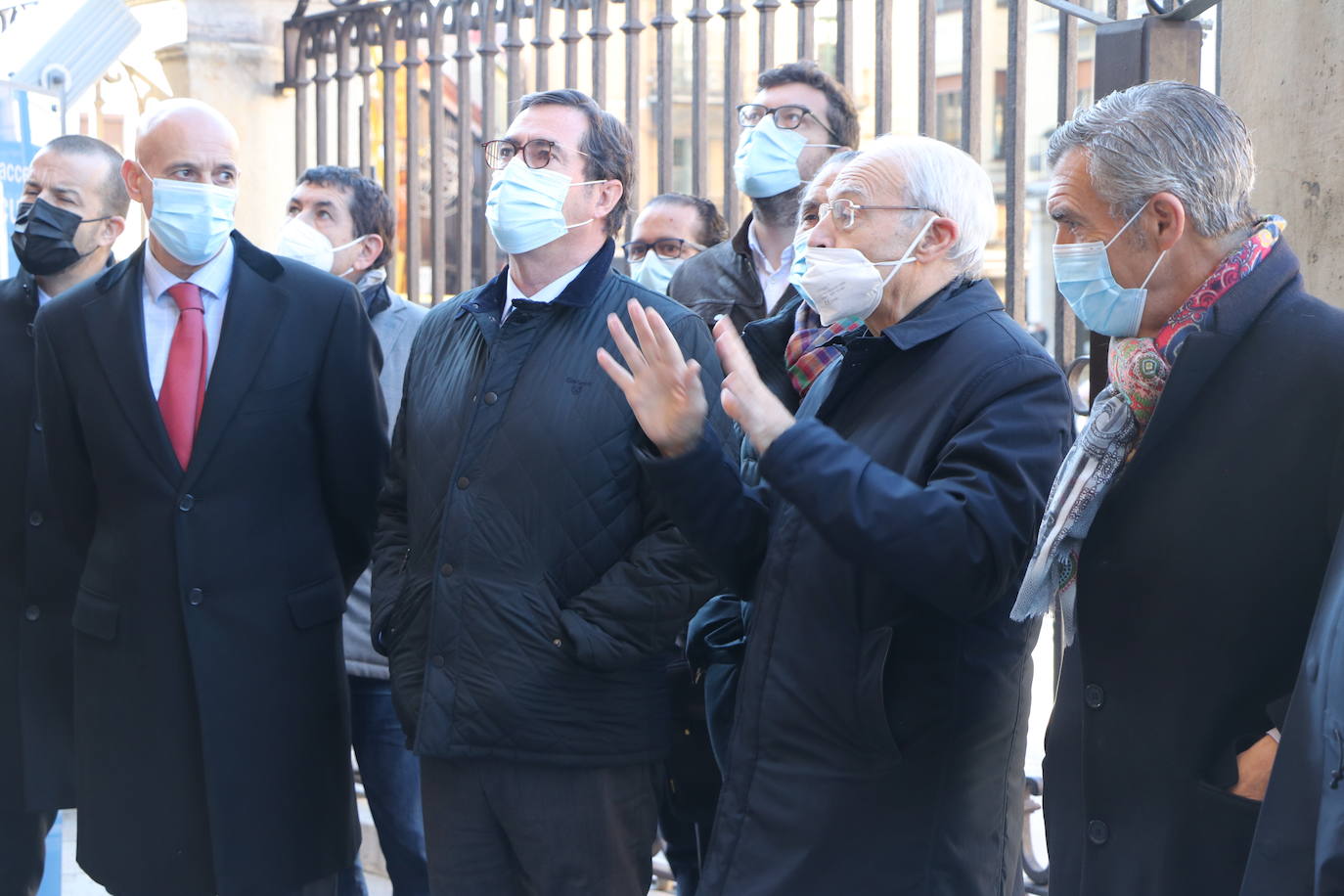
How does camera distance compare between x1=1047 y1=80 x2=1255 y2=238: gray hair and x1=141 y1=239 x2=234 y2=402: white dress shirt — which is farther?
x1=141 y1=239 x2=234 y2=402: white dress shirt

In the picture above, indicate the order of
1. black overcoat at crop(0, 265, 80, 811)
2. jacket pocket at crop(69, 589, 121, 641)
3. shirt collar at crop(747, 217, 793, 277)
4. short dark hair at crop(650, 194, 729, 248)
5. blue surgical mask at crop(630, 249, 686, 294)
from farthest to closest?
short dark hair at crop(650, 194, 729, 248), blue surgical mask at crop(630, 249, 686, 294), shirt collar at crop(747, 217, 793, 277), black overcoat at crop(0, 265, 80, 811), jacket pocket at crop(69, 589, 121, 641)

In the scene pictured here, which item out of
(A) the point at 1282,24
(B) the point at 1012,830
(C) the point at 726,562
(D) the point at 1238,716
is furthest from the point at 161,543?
(A) the point at 1282,24

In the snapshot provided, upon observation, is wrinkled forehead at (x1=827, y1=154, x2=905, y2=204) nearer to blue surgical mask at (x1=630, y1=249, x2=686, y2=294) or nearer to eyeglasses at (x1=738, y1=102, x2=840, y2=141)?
eyeglasses at (x1=738, y1=102, x2=840, y2=141)

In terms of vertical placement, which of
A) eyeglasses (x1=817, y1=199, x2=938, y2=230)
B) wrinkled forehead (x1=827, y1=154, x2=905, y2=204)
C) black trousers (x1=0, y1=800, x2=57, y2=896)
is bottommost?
black trousers (x1=0, y1=800, x2=57, y2=896)

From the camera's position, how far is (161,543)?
3.25 m

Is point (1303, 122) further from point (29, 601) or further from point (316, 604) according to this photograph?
point (29, 601)

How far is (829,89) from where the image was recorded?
4.11m

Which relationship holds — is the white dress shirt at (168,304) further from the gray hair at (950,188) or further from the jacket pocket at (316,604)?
the gray hair at (950,188)

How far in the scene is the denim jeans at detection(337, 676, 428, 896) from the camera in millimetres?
4016

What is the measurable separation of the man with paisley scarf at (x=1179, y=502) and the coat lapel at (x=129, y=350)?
193 centimetres

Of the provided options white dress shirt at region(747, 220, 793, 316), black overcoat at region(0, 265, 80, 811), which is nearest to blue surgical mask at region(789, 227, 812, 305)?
white dress shirt at region(747, 220, 793, 316)

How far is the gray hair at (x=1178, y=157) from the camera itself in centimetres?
216

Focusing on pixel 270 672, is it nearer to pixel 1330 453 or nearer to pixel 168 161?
pixel 168 161

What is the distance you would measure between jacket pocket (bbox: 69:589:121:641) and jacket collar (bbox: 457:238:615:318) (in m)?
1.01
